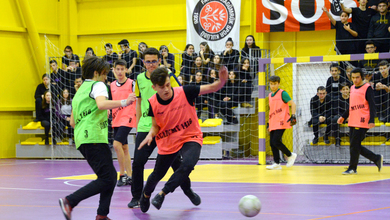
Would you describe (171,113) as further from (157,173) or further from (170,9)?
(170,9)

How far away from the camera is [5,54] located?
17281mm

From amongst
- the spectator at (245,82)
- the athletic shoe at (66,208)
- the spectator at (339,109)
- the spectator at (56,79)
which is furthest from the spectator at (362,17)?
the athletic shoe at (66,208)

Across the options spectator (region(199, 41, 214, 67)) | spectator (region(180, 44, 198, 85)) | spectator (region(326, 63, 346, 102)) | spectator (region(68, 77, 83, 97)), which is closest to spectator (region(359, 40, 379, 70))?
spectator (region(326, 63, 346, 102))

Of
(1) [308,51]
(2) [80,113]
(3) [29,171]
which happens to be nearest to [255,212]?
(2) [80,113]

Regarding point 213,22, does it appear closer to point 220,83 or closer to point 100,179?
point 220,83

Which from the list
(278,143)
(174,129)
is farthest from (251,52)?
(174,129)

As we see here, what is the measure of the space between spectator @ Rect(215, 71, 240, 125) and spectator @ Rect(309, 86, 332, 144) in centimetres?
229

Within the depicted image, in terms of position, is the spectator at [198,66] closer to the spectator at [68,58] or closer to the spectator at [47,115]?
the spectator at [68,58]

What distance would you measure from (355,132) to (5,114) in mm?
12385

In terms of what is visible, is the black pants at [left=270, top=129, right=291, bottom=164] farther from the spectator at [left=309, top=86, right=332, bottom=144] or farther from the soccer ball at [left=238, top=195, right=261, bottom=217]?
the soccer ball at [left=238, top=195, right=261, bottom=217]

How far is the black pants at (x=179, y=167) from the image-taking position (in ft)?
17.1

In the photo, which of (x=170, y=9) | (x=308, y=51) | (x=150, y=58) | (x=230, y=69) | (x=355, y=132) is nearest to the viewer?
(x=150, y=58)

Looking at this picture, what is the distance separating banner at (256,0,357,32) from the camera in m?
15.5

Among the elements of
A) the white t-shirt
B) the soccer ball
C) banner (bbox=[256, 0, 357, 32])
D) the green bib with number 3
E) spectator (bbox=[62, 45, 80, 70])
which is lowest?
the soccer ball
